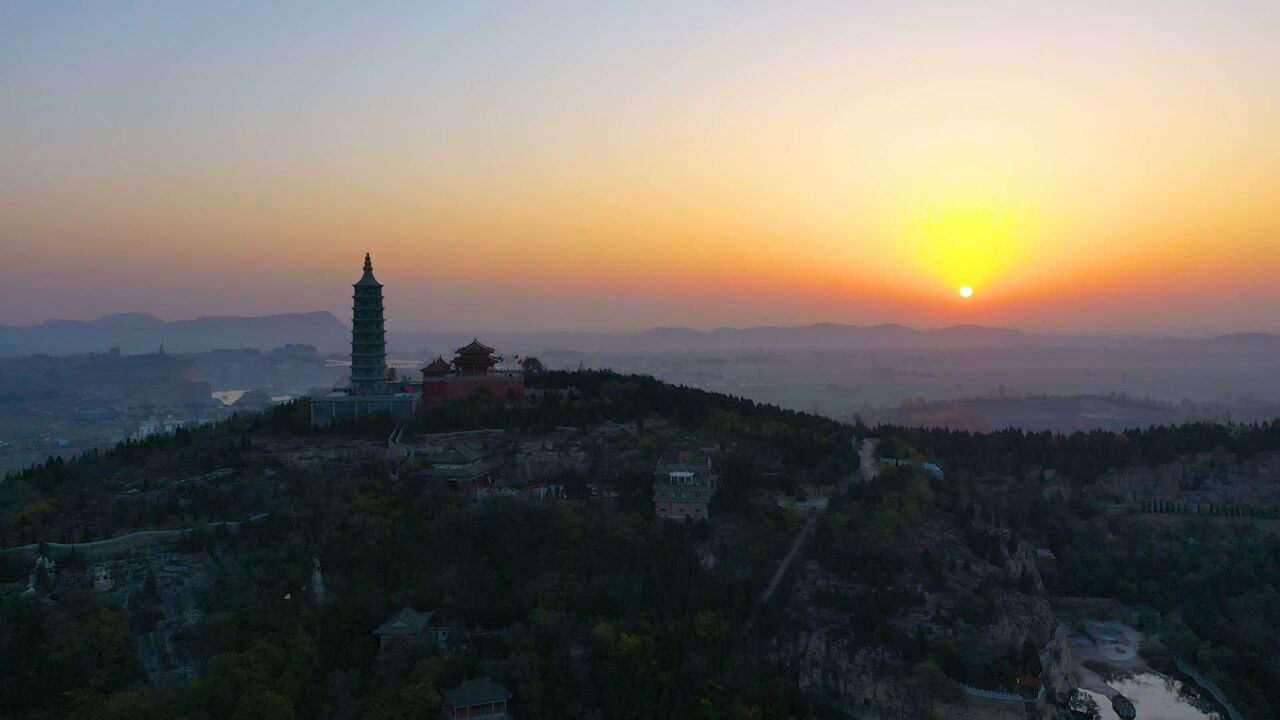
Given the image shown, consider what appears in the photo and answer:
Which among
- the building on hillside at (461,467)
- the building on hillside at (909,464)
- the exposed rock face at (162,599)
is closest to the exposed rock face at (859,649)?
the building on hillside at (909,464)

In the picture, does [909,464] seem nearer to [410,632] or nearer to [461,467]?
[461,467]

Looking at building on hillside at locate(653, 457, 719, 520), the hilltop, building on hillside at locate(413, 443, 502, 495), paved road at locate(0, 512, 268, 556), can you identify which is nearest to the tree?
the hilltop

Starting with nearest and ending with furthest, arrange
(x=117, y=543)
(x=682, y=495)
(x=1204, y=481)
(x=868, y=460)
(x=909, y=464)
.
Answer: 1. (x=117, y=543)
2. (x=682, y=495)
3. (x=909, y=464)
4. (x=868, y=460)
5. (x=1204, y=481)

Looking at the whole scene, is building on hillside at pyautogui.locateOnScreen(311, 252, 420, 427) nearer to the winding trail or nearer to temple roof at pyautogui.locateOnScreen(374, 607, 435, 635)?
temple roof at pyautogui.locateOnScreen(374, 607, 435, 635)

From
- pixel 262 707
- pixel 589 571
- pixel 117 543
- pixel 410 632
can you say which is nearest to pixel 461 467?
pixel 589 571

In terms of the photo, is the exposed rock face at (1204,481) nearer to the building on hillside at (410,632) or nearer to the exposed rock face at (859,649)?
the exposed rock face at (859,649)
